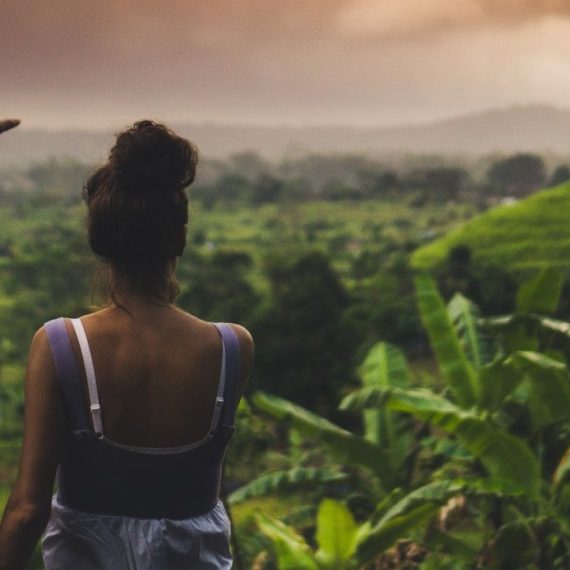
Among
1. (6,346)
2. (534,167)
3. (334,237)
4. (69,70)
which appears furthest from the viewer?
(69,70)

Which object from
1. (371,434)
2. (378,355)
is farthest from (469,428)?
(378,355)

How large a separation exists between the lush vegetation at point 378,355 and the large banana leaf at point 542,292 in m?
0.01

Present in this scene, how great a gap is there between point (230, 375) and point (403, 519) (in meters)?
3.72

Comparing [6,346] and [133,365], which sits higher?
[133,365]

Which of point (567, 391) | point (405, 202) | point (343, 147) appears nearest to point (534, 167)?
point (405, 202)

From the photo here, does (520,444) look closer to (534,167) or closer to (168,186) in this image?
(168,186)

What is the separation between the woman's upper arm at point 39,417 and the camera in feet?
4.40

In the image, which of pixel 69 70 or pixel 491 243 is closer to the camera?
pixel 491 243

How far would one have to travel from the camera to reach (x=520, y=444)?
5.37m

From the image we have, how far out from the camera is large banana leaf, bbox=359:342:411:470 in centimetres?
671

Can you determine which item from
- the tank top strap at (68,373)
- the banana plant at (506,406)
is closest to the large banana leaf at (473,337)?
the banana plant at (506,406)

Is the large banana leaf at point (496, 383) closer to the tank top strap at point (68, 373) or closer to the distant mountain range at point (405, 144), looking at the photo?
the tank top strap at point (68, 373)

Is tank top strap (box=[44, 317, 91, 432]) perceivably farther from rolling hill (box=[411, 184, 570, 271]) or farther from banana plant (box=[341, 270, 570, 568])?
rolling hill (box=[411, 184, 570, 271])

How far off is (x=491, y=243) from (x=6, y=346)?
2848 cm
